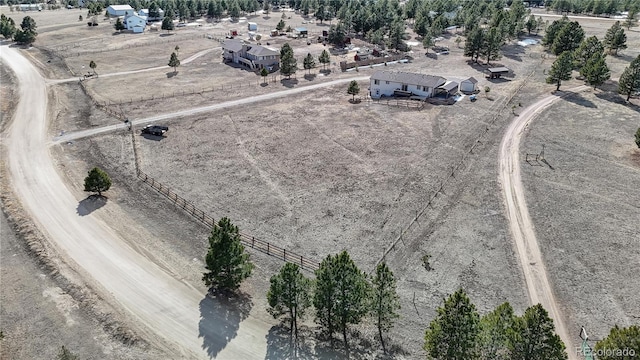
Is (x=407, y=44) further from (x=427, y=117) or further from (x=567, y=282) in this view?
(x=567, y=282)

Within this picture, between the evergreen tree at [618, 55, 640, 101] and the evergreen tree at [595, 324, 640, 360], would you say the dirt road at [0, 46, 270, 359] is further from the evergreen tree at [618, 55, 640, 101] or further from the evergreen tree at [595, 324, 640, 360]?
the evergreen tree at [618, 55, 640, 101]

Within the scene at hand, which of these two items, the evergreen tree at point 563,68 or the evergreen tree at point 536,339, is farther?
the evergreen tree at point 563,68

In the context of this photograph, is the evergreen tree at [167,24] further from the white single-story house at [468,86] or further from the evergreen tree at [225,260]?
the evergreen tree at [225,260]

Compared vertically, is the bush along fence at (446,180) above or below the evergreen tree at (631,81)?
below

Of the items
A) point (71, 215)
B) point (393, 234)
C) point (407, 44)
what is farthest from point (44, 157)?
point (407, 44)

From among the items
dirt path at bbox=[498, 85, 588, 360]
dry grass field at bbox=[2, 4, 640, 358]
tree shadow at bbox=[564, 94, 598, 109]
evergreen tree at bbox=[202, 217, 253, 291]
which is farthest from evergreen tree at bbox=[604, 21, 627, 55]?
evergreen tree at bbox=[202, 217, 253, 291]

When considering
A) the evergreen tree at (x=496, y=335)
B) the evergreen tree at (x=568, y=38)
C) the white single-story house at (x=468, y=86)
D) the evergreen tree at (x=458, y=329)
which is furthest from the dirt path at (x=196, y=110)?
the evergreen tree at (x=496, y=335)

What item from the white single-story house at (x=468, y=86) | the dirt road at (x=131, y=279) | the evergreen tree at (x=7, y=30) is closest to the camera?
the dirt road at (x=131, y=279)
